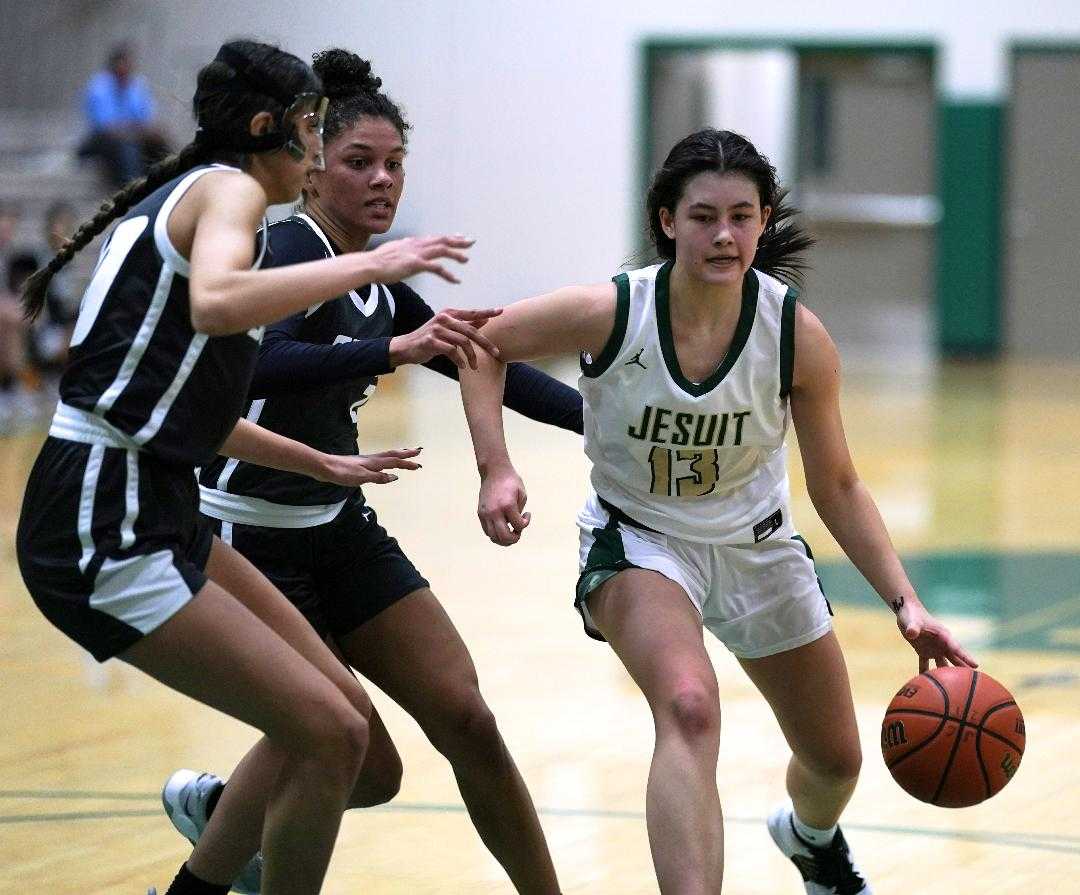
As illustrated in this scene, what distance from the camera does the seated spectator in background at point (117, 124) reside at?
54.2ft

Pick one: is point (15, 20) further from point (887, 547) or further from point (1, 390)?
point (887, 547)

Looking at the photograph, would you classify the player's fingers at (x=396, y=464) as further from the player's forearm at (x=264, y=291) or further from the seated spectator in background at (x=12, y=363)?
the seated spectator in background at (x=12, y=363)

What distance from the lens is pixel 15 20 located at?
63.8 feet

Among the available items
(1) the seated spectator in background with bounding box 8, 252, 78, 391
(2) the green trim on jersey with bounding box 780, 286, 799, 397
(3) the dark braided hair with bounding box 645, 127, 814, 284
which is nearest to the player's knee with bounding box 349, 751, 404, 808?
(2) the green trim on jersey with bounding box 780, 286, 799, 397

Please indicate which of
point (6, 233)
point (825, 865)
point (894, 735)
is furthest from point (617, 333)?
point (6, 233)

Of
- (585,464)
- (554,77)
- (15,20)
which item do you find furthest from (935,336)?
(15,20)

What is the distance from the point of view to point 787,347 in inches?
158

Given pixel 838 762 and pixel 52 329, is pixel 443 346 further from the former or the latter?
pixel 52 329

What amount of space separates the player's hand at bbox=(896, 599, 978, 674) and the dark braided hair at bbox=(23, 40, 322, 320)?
1.71 meters

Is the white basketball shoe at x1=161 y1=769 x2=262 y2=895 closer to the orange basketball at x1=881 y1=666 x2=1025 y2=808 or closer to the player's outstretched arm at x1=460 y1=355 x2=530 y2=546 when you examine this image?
the player's outstretched arm at x1=460 y1=355 x2=530 y2=546

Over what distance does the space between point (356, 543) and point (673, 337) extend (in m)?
0.84

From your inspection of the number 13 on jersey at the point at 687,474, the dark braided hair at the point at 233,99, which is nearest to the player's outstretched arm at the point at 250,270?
the dark braided hair at the point at 233,99

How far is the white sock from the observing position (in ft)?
14.4

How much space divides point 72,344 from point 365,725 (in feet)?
2.90
